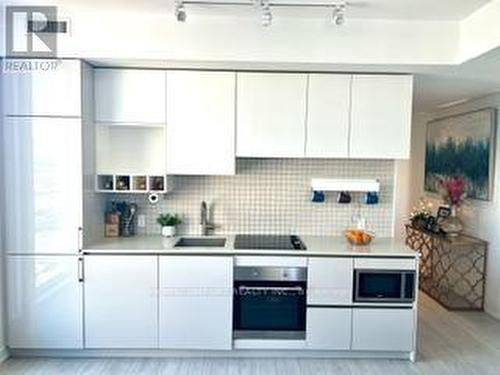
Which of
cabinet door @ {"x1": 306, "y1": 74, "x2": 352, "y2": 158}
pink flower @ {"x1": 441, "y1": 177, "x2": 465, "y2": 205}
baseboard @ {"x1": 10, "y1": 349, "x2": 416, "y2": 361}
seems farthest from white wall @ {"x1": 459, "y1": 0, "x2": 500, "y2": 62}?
baseboard @ {"x1": 10, "y1": 349, "x2": 416, "y2": 361}

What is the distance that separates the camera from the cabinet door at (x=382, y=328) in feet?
10.3

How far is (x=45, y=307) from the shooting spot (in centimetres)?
309

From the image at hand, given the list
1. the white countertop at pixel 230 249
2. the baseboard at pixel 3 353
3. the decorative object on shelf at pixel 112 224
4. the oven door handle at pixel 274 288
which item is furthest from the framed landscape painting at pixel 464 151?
the baseboard at pixel 3 353

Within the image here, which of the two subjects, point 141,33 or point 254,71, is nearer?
point 141,33

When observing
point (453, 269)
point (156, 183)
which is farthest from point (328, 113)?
point (453, 269)

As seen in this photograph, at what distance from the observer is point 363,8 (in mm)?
2678

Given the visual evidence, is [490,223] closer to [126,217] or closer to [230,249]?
[230,249]

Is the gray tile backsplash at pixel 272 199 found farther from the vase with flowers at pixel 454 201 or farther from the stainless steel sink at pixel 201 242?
the vase with flowers at pixel 454 201

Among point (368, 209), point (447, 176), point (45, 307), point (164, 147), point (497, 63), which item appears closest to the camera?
point (497, 63)

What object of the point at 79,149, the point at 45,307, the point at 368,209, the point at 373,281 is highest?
the point at 79,149

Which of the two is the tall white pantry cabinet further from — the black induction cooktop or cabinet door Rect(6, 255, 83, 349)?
the black induction cooktop

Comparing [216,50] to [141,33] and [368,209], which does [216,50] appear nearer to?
[141,33]

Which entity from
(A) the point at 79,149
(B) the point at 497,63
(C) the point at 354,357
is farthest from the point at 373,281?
(A) the point at 79,149

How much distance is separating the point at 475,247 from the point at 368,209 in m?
1.64
